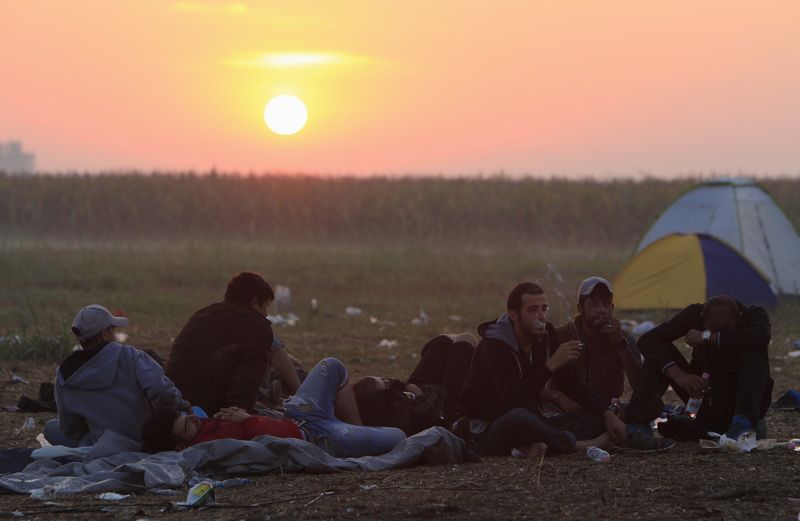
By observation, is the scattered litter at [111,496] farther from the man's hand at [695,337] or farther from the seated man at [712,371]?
the man's hand at [695,337]

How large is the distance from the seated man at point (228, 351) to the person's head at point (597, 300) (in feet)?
6.77

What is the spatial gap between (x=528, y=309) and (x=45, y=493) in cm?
297

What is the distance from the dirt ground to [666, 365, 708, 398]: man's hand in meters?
0.43

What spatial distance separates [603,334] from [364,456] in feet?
6.14

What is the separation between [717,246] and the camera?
17.0 meters

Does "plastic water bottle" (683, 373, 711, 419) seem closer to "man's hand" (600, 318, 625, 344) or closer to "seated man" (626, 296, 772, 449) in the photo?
"seated man" (626, 296, 772, 449)

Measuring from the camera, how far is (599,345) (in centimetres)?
790

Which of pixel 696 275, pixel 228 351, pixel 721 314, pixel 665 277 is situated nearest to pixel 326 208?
pixel 665 277

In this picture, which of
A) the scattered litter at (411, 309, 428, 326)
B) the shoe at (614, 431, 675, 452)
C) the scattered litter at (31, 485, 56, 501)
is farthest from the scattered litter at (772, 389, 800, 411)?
the scattered litter at (411, 309, 428, 326)

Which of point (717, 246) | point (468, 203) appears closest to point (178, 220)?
point (468, 203)

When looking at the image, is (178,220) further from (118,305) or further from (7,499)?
(7,499)

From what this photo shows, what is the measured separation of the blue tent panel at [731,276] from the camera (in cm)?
1683

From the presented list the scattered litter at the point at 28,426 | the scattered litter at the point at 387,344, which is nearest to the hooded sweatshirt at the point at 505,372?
the scattered litter at the point at 28,426

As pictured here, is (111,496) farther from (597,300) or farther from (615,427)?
(597,300)
